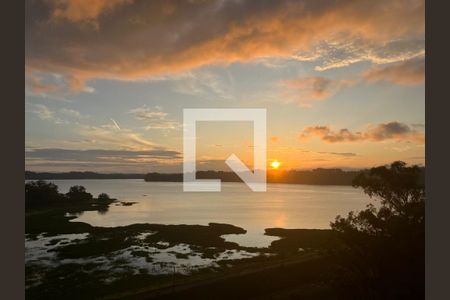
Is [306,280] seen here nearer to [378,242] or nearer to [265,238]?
[378,242]

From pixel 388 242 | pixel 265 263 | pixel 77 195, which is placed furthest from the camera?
pixel 77 195

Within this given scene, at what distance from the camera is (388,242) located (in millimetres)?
27203

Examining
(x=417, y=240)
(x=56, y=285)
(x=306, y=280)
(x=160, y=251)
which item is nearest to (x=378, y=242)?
(x=417, y=240)

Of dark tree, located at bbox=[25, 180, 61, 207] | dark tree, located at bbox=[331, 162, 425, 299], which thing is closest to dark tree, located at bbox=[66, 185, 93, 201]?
dark tree, located at bbox=[25, 180, 61, 207]

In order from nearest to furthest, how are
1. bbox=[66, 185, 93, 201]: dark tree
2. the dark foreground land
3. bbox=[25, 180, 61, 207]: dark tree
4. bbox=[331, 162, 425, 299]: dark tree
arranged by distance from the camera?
bbox=[331, 162, 425, 299]: dark tree, the dark foreground land, bbox=[25, 180, 61, 207]: dark tree, bbox=[66, 185, 93, 201]: dark tree

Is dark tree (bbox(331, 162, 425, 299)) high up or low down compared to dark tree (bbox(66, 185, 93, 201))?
up

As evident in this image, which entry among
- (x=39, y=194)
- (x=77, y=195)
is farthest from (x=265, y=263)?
(x=77, y=195)

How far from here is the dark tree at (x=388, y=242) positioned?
84.6ft

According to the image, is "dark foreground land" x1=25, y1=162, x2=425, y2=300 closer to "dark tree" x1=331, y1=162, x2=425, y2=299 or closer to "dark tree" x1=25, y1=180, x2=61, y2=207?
"dark tree" x1=331, y1=162, x2=425, y2=299

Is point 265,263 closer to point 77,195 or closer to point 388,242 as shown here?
point 388,242

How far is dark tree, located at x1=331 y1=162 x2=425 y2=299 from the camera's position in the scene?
2578 cm

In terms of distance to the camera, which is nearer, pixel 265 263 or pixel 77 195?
pixel 265 263

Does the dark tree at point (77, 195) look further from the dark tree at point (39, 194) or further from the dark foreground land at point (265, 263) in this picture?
the dark foreground land at point (265, 263)

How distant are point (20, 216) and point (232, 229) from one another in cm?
5373
